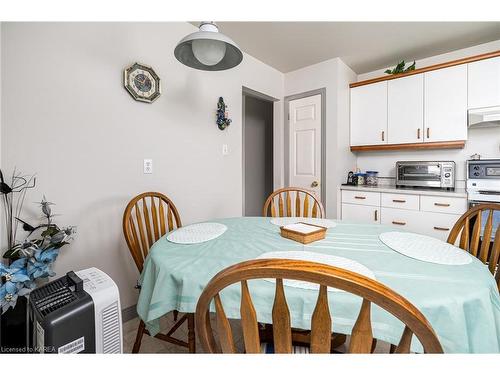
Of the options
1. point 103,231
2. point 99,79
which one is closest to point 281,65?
point 99,79

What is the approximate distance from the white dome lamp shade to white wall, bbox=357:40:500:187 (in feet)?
8.52

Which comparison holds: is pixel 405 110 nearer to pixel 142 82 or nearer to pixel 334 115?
pixel 334 115

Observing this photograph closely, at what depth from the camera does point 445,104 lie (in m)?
2.49

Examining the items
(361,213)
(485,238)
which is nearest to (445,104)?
(361,213)

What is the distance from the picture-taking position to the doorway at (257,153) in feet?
13.2

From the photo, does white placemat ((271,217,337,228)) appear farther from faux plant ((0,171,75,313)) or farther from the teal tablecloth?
faux plant ((0,171,75,313))

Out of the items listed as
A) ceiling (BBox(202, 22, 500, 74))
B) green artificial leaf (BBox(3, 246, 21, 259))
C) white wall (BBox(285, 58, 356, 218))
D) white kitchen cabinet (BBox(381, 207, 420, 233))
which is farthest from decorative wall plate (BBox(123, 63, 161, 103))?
white kitchen cabinet (BBox(381, 207, 420, 233))

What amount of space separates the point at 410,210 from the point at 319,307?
2540mm

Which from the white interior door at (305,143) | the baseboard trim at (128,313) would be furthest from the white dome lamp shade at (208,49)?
the white interior door at (305,143)

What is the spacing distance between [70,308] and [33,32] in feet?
4.91

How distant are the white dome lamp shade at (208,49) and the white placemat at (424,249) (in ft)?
3.99

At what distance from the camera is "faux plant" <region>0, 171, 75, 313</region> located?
105 centimetres
